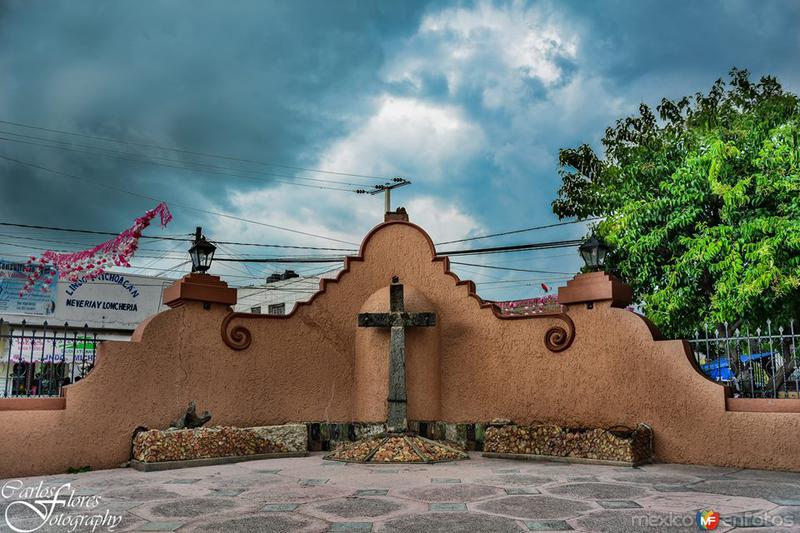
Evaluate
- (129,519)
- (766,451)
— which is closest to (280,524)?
(129,519)

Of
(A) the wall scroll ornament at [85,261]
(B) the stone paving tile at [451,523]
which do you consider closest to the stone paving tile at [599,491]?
(B) the stone paving tile at [451,523]

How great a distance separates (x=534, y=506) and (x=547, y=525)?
0.75 m

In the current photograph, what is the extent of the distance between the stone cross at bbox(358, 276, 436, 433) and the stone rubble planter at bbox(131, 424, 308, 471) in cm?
142

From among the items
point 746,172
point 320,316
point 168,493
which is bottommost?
point 168,493

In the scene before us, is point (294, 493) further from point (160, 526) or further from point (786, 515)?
point (786, 515)

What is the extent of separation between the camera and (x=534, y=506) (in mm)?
5395

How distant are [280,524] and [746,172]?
35.9 ft

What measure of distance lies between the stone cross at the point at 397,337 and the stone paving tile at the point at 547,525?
447cm

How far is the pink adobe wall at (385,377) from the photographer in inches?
307

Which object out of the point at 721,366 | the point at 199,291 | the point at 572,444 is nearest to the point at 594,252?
the point at 572,444

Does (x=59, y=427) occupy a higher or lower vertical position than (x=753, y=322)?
lower

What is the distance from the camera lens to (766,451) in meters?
7.49

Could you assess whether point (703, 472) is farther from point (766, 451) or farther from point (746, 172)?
point (746, 172)

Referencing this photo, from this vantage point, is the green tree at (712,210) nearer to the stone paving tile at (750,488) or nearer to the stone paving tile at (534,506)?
the stone paving tile at (750,488)
